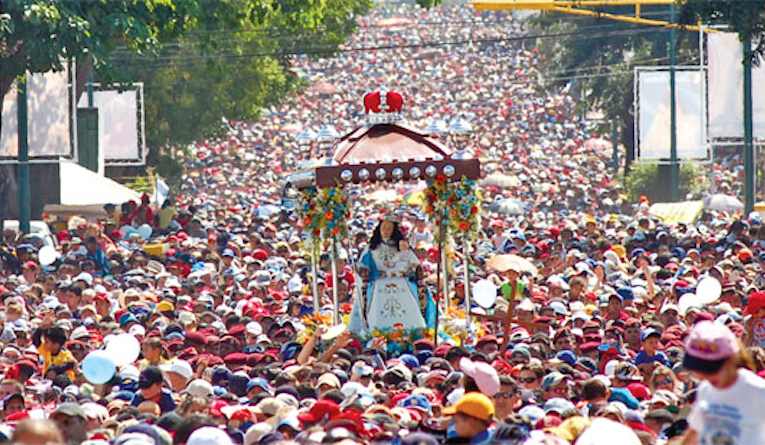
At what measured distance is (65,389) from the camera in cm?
1416

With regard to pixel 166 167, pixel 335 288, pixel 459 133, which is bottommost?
pixel 335 288

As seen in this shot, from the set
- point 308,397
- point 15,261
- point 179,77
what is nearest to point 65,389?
point 308,397

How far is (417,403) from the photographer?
12555 millimetres

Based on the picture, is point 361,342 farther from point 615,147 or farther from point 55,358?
point 615,147

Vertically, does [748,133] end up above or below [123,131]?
below

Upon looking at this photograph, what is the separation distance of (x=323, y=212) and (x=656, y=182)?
36.6 metres

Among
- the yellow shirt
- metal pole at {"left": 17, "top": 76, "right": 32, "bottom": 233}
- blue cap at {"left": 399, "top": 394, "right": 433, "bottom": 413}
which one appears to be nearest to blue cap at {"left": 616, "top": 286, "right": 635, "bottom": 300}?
the yellow shirt

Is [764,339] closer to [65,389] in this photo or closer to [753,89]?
[65,389]

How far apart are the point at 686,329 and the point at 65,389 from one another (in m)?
5.84

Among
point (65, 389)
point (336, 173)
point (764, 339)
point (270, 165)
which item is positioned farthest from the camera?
point (270, 165)

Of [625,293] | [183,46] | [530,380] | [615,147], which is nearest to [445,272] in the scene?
[625,293]

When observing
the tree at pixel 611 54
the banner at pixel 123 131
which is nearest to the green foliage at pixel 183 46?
the banner at pixel 123 131

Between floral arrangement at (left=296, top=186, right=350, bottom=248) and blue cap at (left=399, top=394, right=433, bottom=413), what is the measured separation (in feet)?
20.5

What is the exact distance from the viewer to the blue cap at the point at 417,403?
490 inches
